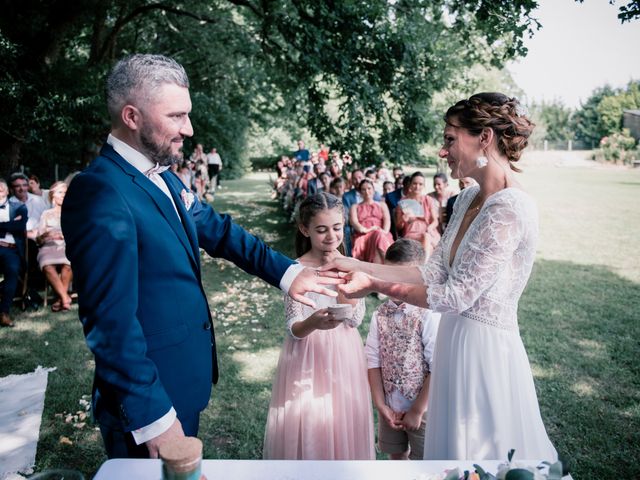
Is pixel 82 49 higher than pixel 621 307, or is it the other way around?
pixel 82 49

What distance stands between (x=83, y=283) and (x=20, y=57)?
8.99 meters

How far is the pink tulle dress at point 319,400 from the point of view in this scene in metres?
2.73

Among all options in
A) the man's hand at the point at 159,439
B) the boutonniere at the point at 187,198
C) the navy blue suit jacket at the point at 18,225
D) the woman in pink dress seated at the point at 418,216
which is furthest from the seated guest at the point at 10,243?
the man's hand at the point at 159,439

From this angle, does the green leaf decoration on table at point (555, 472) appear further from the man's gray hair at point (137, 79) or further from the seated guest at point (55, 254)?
the seated guest at point (55, 254)

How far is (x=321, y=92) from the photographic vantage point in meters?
8.36

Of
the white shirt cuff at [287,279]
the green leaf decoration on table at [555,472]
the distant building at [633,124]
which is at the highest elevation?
the distant building at [633,124]

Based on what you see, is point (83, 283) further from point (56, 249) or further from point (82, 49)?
point (82, 49)

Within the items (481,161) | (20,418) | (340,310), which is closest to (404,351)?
(340,310)

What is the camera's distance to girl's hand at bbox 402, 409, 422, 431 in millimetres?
2967

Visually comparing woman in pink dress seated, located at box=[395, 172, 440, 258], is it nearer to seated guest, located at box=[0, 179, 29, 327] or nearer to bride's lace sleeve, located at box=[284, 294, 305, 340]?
bride's lace sleeve, located at box=[284, 294, 305, 340]

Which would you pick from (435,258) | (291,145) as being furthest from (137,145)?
(291,145)

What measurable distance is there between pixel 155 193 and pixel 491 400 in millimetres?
1763

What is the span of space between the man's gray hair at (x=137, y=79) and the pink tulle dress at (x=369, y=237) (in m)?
6.41

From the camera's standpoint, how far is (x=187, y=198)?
2.40m
